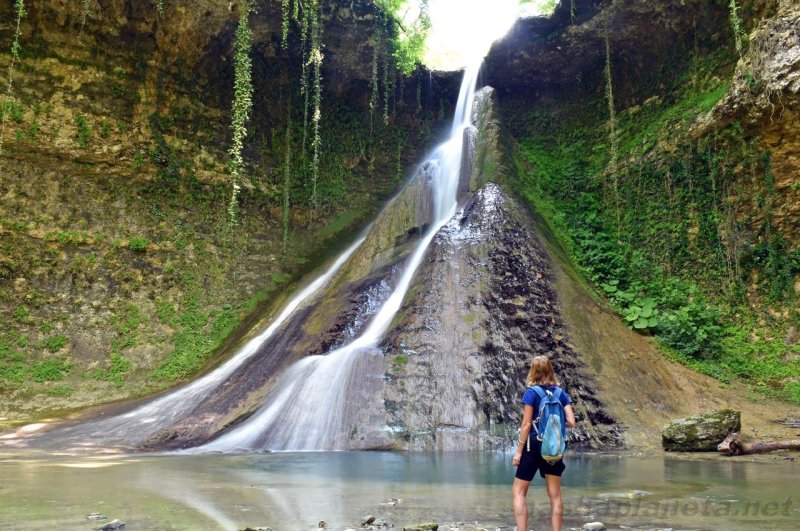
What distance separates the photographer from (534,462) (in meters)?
3.83

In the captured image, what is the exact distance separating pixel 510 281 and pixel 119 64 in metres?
15.0

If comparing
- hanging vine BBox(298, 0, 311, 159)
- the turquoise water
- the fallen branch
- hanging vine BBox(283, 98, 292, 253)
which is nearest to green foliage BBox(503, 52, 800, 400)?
the fallen branch

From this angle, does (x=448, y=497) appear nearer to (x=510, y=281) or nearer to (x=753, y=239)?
→ (x=510, y=281)

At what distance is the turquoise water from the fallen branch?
27.2 inches

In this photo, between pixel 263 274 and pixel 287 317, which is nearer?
pixel 287 317

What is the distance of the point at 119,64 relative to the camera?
18203mm

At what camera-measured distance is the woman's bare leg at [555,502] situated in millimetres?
3545

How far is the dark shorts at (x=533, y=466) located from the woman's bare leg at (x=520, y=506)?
0.04m

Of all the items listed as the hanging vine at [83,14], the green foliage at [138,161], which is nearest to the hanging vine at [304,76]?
the green foliage at [138,161]

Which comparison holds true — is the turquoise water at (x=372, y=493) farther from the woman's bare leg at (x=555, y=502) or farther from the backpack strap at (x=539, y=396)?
the backpack strap at (x=539, y=396)

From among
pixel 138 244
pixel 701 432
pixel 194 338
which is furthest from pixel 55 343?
pixel 701 432

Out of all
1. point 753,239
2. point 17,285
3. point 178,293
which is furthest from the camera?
point 178,293

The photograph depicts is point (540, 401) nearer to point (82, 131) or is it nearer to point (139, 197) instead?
point (139, 197)

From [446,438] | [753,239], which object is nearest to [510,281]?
[446,438]
